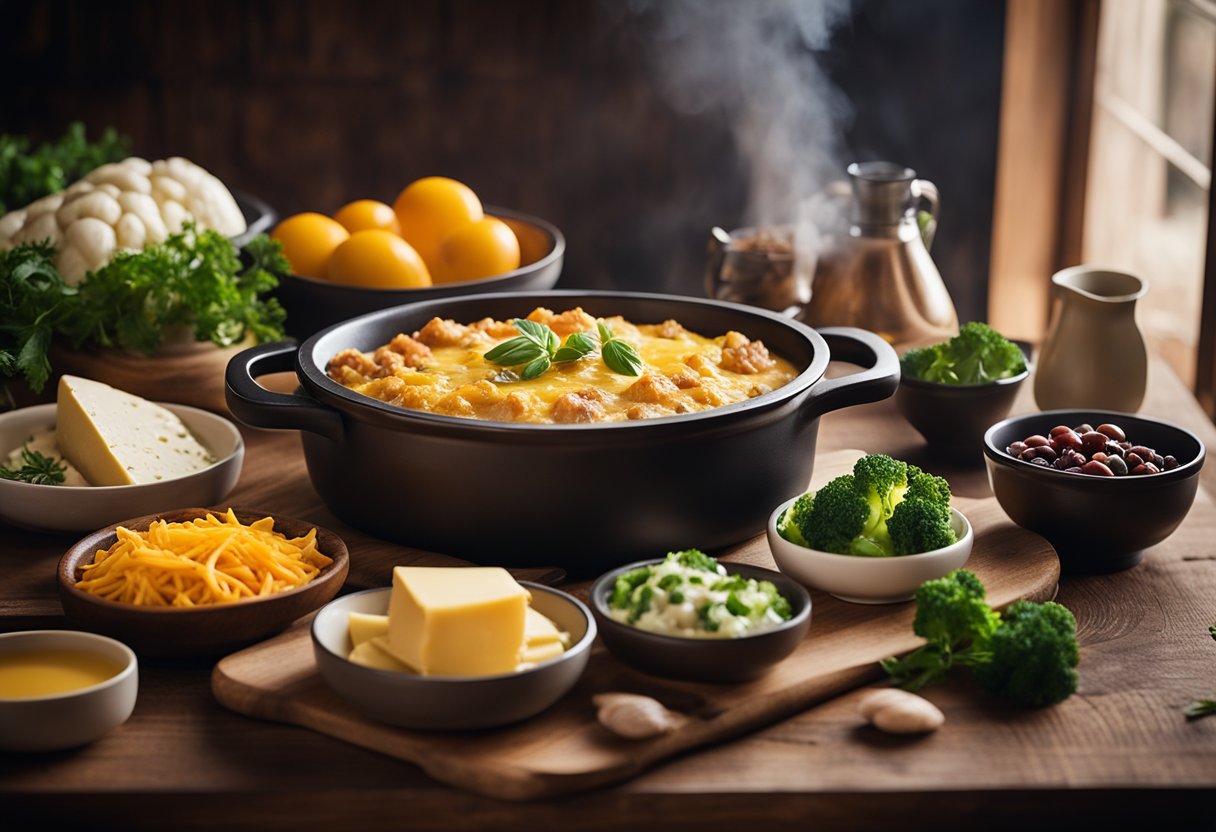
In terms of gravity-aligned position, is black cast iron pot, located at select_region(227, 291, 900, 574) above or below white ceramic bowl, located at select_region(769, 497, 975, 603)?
above

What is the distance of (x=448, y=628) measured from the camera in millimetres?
1897

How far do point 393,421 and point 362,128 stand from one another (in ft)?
10.4

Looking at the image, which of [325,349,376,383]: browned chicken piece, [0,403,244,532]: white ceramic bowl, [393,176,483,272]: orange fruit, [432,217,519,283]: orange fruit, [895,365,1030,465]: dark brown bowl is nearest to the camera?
[0,403,244,532]: white ceramic bowl

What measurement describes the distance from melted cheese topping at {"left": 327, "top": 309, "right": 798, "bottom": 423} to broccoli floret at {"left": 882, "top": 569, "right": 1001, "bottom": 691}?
59cm

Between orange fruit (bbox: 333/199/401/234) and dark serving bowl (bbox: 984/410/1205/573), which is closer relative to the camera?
dark serving bowl (bbox: 984/410/1205/573)

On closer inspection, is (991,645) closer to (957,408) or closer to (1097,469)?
(1097,469)

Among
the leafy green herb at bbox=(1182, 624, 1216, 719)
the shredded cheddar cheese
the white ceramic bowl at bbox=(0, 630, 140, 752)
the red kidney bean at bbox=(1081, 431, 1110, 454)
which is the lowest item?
the leafy green herb at bbox=(1182, 624, 1216, 719)

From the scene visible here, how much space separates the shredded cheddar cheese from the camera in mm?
2174

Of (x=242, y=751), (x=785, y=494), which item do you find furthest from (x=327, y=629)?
(x=785, y=494)

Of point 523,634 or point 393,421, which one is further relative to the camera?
point 393,421

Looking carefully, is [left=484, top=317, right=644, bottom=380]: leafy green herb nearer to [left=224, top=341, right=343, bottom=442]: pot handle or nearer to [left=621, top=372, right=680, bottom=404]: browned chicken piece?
[left=621, top=372, right=680, bottom=404]: browned chicken piece

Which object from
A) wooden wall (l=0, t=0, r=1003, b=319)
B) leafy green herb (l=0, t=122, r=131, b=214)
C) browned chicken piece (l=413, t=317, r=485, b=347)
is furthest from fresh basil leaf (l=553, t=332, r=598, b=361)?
wooden wall (l=0, t=0, r=1003, b=319)

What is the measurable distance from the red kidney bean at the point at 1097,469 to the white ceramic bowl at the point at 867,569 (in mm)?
313

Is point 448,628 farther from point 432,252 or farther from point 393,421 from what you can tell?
point 432,252
